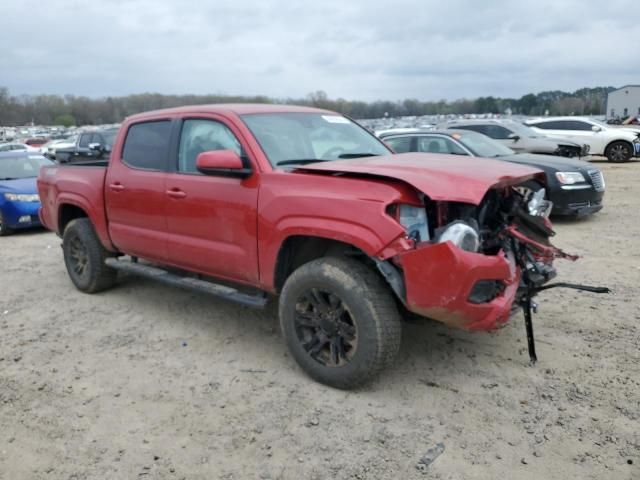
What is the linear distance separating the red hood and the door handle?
1.24 meters

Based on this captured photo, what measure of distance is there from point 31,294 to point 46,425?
3.11 meters

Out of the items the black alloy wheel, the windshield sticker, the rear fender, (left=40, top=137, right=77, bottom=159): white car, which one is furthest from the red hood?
(left=40, top=137, right=77, bottom=159): white car

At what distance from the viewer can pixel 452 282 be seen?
307cm

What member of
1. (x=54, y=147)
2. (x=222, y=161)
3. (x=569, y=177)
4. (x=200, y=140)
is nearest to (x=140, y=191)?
(x=200, y=140)

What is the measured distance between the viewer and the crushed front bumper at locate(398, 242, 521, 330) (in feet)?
10.0

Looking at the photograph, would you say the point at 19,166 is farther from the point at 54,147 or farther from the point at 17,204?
the point at 54,147

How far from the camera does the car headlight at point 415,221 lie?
3.34 metres

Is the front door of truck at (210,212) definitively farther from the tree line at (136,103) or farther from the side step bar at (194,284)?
the tree line at (136,103)

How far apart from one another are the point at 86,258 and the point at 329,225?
351cm

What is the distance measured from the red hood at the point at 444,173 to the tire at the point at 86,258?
3008mm

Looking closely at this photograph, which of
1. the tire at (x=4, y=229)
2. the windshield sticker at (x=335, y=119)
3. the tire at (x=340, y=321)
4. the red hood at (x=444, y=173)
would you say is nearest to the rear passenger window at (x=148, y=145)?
the windshield sticker at (x=335, y=119)

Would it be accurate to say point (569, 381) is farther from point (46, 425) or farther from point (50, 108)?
point (50, 108)

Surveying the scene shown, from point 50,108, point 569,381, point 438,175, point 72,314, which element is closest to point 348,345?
point 438,175

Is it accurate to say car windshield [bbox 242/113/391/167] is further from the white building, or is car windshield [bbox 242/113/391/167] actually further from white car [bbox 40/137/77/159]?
the white building
